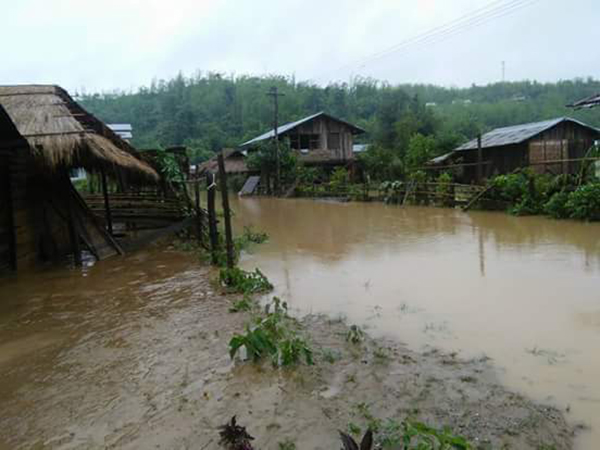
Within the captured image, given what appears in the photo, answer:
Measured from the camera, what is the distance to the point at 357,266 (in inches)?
355

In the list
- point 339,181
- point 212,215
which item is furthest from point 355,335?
point 339,181

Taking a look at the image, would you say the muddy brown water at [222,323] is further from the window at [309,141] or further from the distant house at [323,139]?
the window at [309,141]

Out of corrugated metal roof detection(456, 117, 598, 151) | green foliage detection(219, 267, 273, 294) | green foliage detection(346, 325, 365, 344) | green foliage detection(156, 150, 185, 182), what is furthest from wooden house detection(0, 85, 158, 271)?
corrugated metal roof detection(456, 117, 598, 151)

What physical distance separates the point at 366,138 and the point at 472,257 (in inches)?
1699

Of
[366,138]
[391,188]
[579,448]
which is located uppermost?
[366,138]

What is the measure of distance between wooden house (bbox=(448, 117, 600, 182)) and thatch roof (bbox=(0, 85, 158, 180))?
1540 centimetres

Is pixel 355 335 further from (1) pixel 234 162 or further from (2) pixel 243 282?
(1) pixel 234 162

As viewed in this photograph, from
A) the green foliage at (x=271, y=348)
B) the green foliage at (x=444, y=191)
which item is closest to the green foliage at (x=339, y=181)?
the green foliage at (x=444, y=191)

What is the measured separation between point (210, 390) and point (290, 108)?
55.6 meters

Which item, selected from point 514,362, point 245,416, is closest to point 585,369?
point 514,362

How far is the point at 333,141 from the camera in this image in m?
33.1

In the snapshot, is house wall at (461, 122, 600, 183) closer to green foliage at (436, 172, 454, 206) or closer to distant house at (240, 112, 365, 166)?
green foliage at (436, 172, 454, 206)

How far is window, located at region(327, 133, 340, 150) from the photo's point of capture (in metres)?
33.0

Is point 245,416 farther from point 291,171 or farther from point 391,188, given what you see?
point 291,171
